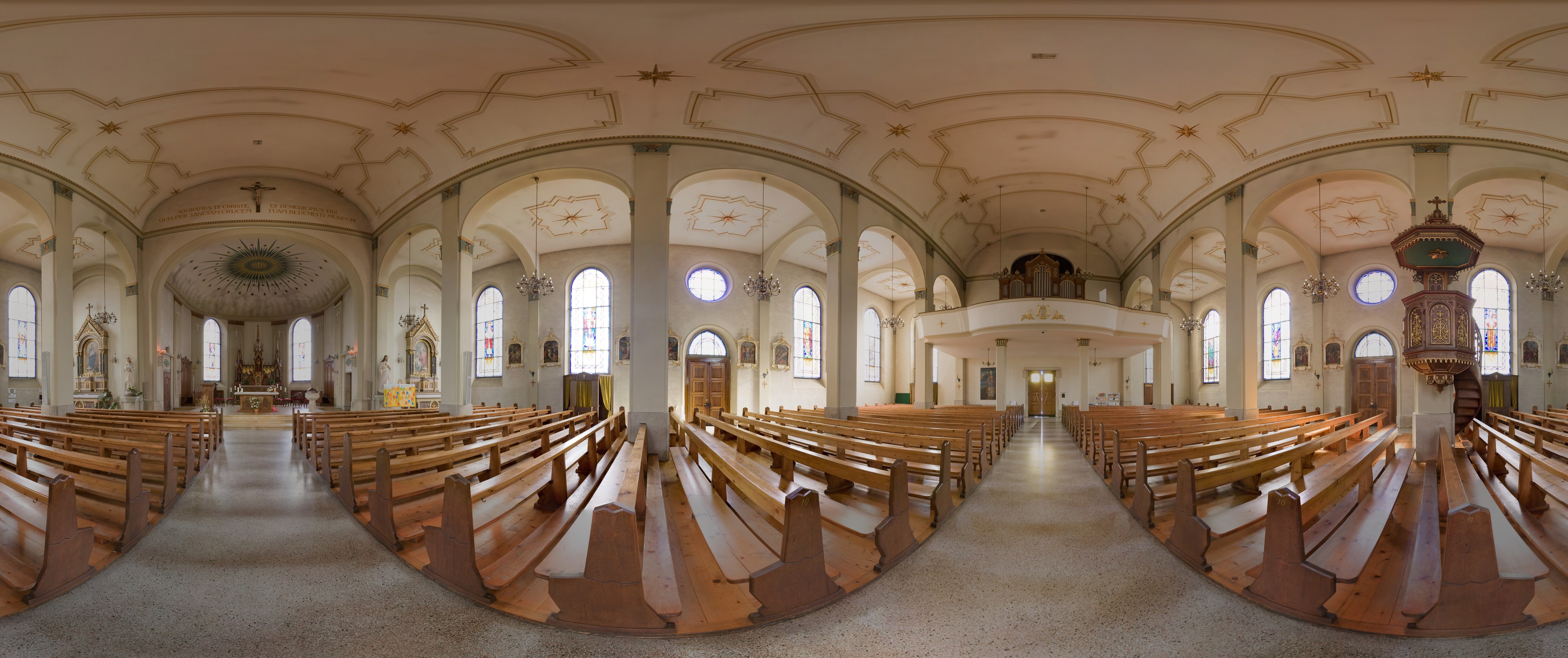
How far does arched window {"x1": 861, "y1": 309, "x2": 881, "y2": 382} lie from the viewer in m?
23.0

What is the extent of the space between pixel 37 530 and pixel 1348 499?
8616 millimetres

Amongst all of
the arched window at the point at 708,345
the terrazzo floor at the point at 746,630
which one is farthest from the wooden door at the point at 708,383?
the terrazzo floor at the point at 746,630

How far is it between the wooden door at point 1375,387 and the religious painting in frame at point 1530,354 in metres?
2.58

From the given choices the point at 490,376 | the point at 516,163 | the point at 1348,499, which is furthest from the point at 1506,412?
the point at 490,376

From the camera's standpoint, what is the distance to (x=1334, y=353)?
18500mm

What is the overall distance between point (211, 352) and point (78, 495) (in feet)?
73.4

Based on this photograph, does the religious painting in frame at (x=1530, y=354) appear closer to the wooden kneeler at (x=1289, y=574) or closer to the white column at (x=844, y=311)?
the white column at (x=844, y=311)

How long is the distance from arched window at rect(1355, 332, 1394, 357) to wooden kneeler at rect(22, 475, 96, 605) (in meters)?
24.0

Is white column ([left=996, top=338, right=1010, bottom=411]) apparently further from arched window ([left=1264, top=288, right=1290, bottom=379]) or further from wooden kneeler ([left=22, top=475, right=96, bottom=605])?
wooden kneeler ([left=22, top=475, right=96, bottom=605])

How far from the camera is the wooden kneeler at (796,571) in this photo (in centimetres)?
265

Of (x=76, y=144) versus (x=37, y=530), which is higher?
(x=76, y=144)

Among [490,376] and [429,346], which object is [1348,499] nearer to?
[490,376]

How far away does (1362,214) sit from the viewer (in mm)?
15250

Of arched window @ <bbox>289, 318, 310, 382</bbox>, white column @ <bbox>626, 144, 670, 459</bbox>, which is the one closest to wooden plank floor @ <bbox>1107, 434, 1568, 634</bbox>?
white column @ <bbox>626, 144, 670, 459</bbox>
